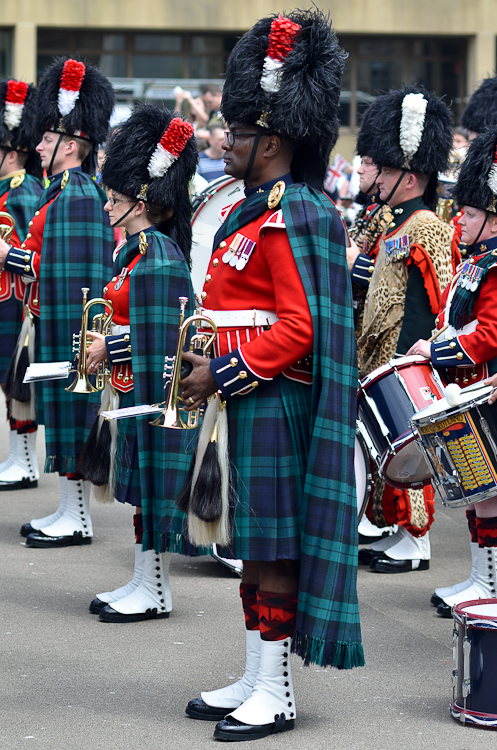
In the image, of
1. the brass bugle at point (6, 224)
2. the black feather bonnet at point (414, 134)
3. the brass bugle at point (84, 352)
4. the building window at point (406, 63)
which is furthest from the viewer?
the building window at point (406, 63)

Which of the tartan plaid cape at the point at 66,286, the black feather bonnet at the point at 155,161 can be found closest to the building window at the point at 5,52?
the tartan plaid cape at the point at 66,286

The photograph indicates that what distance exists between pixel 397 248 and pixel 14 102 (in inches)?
113

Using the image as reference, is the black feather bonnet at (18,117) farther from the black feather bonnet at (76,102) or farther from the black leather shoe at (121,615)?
the black leather shoe at (121,615)

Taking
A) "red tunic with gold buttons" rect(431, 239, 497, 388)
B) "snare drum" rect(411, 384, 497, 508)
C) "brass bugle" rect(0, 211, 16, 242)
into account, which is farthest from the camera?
"brass bugle" rect(0, 211, 16, 242)

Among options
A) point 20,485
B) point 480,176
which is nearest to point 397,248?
point 480,176

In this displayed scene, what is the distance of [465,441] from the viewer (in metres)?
3.84

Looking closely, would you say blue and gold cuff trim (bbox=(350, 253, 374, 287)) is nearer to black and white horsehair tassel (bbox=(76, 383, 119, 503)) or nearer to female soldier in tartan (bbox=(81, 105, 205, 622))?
female soldier in tartan (bbox=(81, 105, 205, 622))

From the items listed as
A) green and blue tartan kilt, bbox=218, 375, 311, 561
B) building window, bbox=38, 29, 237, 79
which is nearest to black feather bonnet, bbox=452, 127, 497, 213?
green and blue tartan kilt, bbox=218, 375, 311, 561

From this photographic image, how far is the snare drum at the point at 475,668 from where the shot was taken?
342cm

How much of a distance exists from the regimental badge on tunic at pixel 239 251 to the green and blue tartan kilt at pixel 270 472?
0.36m

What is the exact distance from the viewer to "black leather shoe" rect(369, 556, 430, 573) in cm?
546

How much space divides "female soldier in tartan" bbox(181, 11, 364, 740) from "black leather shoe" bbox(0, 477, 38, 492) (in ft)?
12.8

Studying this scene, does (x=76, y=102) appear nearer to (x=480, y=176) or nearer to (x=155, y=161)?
(x=155, y=161)

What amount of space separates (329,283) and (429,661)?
5.41 ft
